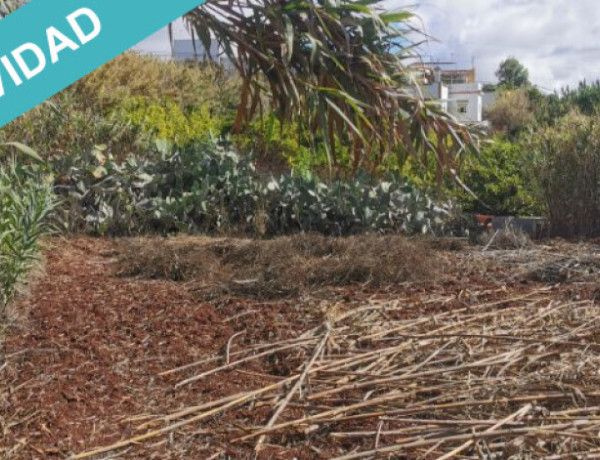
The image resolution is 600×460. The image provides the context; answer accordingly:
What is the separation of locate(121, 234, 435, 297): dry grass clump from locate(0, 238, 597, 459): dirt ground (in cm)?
Answer: 10

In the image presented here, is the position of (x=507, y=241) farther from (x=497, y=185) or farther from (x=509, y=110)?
(x=509, y=110)

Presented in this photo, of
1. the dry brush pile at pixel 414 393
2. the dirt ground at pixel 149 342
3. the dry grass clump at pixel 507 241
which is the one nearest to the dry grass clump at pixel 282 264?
the dirt ground at pixel 149 342

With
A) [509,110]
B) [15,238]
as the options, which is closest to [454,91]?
[509,110]

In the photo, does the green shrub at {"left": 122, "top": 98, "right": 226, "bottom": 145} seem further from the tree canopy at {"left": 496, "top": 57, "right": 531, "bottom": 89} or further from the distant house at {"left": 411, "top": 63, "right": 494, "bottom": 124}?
the tree canopy at {"left": 496, "top": 57, "right": 531, "bottom": 89}

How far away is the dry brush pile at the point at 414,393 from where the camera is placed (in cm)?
267

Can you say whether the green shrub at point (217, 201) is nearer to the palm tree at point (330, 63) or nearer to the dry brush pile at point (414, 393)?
the palm tree at point (330, 63)

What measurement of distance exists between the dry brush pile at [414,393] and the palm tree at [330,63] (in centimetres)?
144

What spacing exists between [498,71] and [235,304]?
245ft

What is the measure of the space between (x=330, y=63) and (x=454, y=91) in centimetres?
4464

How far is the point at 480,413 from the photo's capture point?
2.86 meters

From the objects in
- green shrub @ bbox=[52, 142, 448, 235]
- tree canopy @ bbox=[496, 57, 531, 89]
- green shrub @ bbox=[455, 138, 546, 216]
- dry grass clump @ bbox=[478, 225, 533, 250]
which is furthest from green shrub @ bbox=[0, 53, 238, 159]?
tree canopy @ bbox=[496, 57, 531, 89]

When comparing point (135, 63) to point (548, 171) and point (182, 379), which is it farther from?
point (182, 379)

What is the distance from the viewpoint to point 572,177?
26.2ft

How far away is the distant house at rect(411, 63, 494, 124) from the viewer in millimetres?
5304
